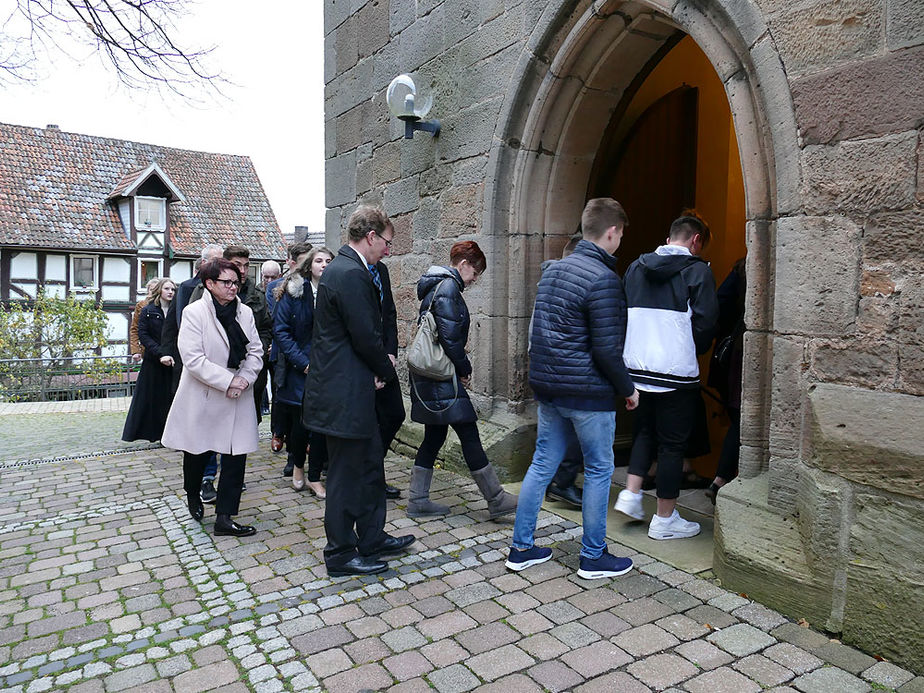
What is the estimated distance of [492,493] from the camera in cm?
428

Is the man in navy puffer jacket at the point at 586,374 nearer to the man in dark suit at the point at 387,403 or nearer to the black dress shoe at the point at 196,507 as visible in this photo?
the man in dark suit at the point at 387,403

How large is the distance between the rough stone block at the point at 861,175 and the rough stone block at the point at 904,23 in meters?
0.24

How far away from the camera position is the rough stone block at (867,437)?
2709mm

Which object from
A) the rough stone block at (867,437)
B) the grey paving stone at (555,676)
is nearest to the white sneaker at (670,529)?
the rough stone block at (867,437)

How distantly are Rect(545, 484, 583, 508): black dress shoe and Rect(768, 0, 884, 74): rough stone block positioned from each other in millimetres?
2557

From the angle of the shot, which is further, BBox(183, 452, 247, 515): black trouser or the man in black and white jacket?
BBox(183, 452, 247, 515): black trouser

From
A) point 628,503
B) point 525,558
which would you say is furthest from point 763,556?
point 525,558

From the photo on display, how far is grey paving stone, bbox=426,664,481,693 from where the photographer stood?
2617 mm

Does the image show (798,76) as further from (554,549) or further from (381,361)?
(554,549)

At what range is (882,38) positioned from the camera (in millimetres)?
2850

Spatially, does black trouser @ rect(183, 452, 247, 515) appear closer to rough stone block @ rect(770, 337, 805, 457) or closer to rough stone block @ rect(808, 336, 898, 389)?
rough stone block @ rect(770, 337, 805, 457)

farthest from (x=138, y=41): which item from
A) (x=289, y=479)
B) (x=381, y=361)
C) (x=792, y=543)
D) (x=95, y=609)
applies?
(x=792, y=543)

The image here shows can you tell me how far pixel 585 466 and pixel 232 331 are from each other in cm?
205

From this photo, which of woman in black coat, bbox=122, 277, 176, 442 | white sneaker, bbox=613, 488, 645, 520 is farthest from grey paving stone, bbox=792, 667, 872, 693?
woman in black coat, bbox=122, 277, 176, 442
